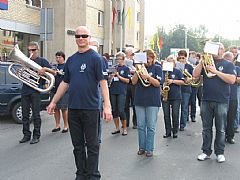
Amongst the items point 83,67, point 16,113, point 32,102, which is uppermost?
point 83,67

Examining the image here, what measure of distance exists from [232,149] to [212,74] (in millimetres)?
1917

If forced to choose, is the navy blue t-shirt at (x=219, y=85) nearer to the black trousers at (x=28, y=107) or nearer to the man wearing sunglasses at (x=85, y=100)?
the man wearing sunglasses at (x=85, y=100)

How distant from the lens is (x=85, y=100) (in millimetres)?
4664

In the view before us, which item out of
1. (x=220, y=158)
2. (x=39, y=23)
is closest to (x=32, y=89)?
(x=220, y=158)

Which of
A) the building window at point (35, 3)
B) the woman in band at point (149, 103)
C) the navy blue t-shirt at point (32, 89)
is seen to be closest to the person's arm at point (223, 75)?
the woman in band at point (149, 103)

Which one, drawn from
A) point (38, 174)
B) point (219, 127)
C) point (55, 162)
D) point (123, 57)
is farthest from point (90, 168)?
point (123, 57)

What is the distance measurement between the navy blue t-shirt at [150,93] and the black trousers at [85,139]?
1.72 m

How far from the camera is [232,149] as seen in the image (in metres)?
7.06

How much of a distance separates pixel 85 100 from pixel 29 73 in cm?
313

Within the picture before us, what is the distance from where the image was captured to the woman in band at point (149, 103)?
631 cm

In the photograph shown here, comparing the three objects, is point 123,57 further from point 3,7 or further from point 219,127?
point 3,7

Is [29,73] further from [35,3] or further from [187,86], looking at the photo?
[35,3]

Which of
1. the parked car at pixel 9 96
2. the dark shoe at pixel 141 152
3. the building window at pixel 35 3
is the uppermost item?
the building window at pixel 35 3

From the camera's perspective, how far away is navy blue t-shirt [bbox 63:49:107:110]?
4641 millimetres
